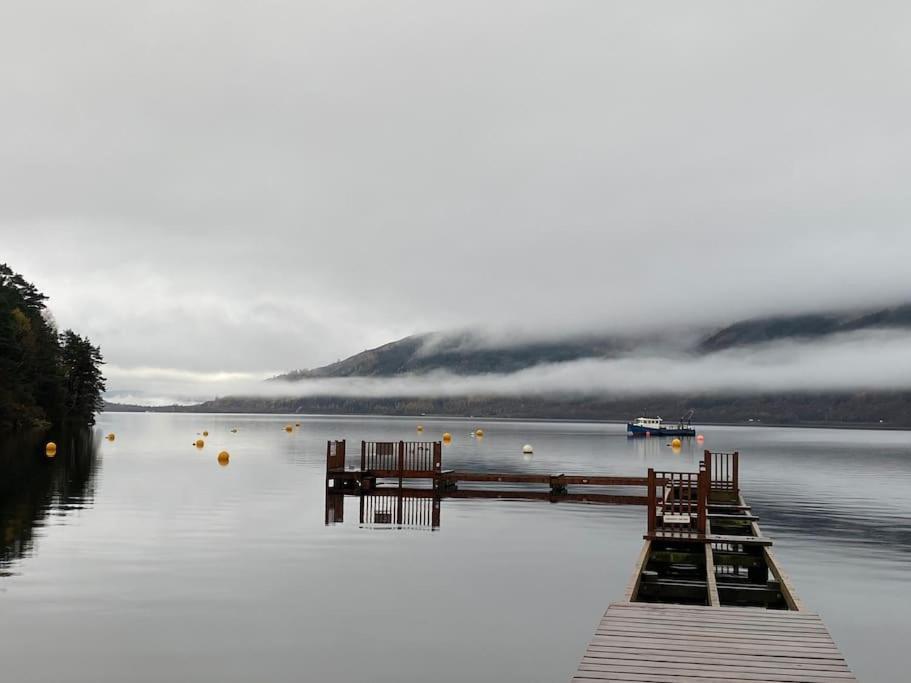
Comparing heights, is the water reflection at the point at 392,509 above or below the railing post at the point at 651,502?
below

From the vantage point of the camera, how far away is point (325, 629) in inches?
863

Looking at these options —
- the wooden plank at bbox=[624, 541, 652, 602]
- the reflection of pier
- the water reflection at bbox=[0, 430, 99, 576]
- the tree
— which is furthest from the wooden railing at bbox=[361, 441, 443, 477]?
the tree

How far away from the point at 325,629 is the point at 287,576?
7.41 m

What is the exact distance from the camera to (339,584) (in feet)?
90.9

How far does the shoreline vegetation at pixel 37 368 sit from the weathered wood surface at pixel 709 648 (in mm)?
105074

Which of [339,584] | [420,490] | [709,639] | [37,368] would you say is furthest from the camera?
[37,368]

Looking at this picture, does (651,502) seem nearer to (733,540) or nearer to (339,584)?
(733,540)

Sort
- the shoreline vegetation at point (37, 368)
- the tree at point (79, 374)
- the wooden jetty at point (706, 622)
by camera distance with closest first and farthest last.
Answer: the wooden jetty at point (706, 622) < the shoreline vegetation at point (37, 368) < the tree at point (79, 374)

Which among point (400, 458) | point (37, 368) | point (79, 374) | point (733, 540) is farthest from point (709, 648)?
point (79, 374)

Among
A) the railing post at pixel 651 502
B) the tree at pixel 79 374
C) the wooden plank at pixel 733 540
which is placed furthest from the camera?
the tree at pixel 79 374

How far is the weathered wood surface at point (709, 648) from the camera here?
524 inches

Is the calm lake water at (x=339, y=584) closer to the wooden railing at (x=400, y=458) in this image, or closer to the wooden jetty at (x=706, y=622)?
the wooden jetty at (x=706, y=622)

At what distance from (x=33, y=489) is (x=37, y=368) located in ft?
285

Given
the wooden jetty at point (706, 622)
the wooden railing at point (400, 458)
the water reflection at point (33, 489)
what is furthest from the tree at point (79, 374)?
the wooden jetty at point (706, 622)
